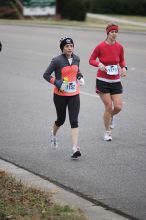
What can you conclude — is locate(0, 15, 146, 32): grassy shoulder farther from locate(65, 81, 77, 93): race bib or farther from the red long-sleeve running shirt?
locate(65, 81, 77, 93): race bib

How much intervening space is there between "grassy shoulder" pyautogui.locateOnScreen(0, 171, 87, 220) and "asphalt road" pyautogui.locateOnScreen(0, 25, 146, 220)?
672 millimetres

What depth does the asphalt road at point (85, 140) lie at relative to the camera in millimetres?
8211

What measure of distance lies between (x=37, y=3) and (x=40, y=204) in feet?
142

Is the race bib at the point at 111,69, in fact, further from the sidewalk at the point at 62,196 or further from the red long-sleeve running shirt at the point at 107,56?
the sidewalk at the point at 62,196

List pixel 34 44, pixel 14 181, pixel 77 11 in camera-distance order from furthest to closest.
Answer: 1. pixel 77 11
2. pixel 34 44
3. pixel 14 181

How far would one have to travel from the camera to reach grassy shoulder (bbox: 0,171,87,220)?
6496 mm

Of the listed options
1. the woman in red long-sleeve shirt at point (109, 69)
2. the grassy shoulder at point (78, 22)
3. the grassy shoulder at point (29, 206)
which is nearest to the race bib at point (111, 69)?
the woman in red long-sleeve shirt at point (109, 69)

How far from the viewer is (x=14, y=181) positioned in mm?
7926

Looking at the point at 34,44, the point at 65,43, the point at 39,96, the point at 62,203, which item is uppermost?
the point at 65,43

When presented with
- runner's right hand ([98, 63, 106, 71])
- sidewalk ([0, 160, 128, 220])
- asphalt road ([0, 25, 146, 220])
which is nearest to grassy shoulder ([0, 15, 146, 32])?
asphalt road ([0, 25, 146, 220])

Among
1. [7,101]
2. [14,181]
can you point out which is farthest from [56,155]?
[7,101]

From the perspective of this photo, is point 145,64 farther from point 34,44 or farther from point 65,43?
point 65,43

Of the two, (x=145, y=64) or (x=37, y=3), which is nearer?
(x=145, y=64)

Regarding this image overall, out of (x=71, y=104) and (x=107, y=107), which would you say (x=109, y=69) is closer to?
(x=107, y=107)
